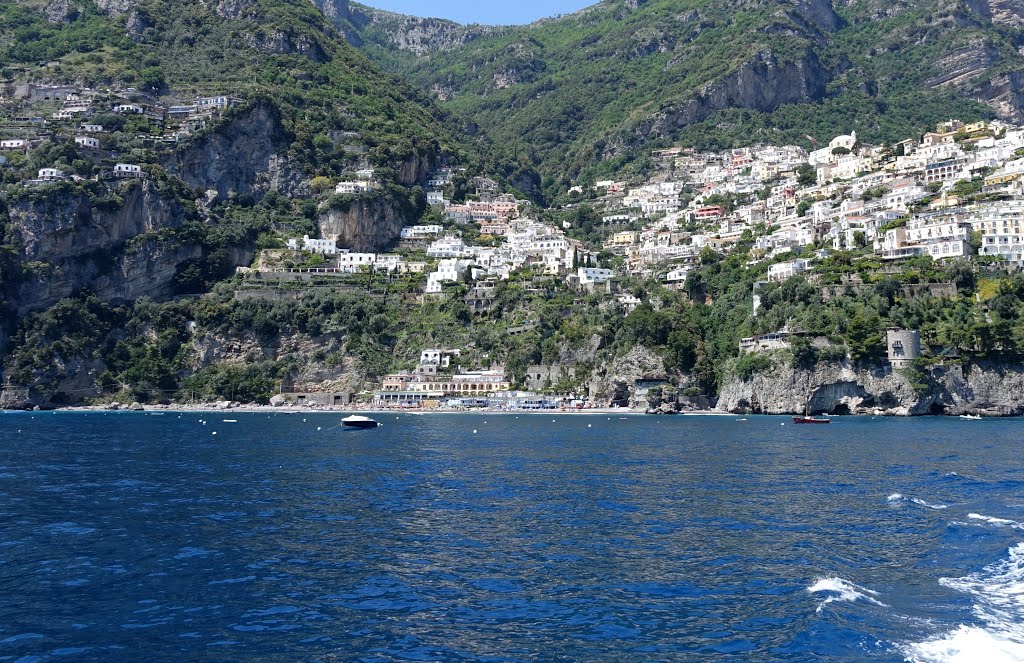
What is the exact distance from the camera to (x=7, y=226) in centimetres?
10056

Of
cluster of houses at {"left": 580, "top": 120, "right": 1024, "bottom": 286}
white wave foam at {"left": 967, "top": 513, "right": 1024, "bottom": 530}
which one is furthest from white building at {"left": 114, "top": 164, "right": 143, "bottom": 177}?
white wave foam at {"left": 967, "top": 513, "right": 1024, "bottom": 530}

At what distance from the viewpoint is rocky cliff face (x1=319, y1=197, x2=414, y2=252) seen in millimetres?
118000

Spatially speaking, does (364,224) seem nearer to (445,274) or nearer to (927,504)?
(445,274)

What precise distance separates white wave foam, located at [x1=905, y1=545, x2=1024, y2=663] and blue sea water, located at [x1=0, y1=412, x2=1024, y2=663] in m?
0.06

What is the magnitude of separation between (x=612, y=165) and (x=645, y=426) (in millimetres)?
114001

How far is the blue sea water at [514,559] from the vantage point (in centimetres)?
1412

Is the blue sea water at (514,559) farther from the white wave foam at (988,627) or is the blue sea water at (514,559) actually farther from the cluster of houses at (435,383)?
the cluster of houses at (435,383)

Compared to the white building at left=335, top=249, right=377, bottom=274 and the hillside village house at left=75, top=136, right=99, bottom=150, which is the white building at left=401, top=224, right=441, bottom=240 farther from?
the hillside village house at left=75, top=136, right=99, bottom=150

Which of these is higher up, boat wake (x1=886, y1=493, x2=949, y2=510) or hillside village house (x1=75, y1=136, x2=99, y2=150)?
hillside village house (x1=75, y1=136, x2=99, y2=150)

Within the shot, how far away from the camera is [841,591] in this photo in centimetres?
1647

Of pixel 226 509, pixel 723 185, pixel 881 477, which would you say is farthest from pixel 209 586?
pixel 723 185

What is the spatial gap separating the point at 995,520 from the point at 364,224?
10394 centimetres

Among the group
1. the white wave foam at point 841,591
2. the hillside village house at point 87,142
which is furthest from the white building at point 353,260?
the white wave foam at point 841,591

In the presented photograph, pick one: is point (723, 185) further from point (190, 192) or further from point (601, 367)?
point (190, 192)
